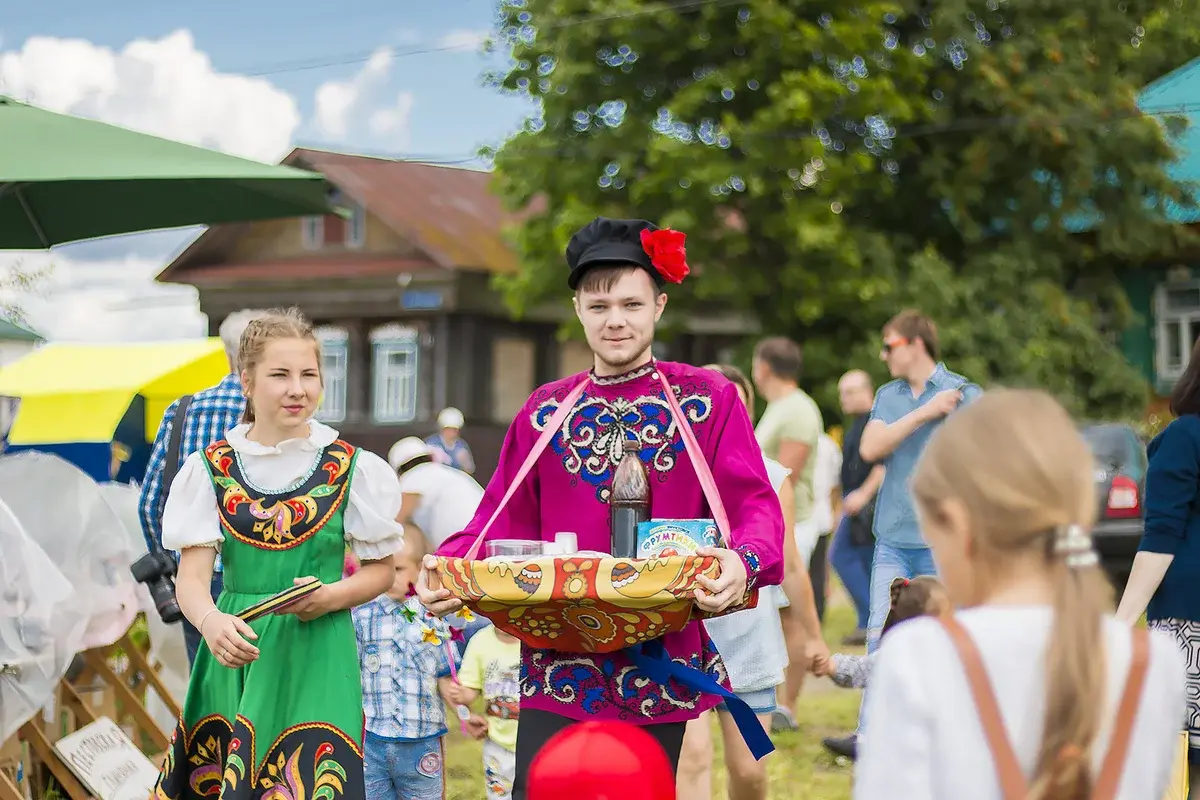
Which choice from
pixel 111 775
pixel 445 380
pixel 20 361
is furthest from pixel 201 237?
pixel 111 775

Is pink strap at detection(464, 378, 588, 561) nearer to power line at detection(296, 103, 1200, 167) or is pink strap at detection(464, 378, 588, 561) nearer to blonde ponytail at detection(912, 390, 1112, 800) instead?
blonde ponytail at detection(912, 390, 1112, 800)

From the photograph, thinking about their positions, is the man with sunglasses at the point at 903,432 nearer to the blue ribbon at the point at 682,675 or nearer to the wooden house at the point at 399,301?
the blue ribbon at the point at 682,675

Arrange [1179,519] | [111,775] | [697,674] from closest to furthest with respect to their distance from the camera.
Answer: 1. [697,674]
2. [1179,519]
3. [111,775]

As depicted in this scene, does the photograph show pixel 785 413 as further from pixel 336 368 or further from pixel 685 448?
pixel 336 368

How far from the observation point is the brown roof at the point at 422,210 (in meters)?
32.2

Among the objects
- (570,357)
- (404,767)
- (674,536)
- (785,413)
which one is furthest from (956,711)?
(570,357)

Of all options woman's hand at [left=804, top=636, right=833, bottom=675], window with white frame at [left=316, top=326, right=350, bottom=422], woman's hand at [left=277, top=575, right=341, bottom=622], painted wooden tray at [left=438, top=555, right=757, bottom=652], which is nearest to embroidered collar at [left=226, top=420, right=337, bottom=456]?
woman's hand at [left=277, top=575, right=341, bottom=622]

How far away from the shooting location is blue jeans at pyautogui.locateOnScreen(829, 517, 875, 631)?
1034 cm

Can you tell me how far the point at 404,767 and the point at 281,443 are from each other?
1.49 meters

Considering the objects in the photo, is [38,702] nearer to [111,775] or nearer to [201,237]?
[111,775]

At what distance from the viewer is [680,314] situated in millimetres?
25547

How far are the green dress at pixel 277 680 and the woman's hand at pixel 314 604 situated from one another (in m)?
0.06

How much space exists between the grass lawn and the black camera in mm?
1768

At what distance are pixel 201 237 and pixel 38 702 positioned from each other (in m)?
30.4
